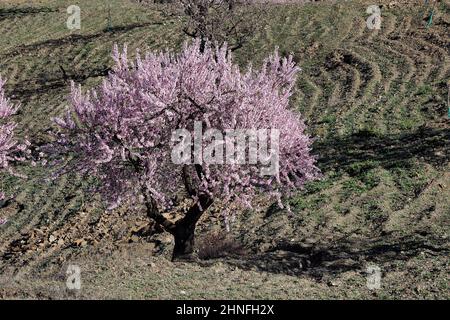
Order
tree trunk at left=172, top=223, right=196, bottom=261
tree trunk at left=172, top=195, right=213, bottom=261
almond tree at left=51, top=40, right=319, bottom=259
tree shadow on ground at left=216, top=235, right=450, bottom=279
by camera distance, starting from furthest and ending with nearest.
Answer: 1. tree trunk at left=172, top=223, right=196, bottom=261
2. tree trunk at left=172, top=195, right=213, bottom=261
3. tree shadow on ground at left=216, top=235, right=450, bottom=279
4. almond tree at left=51, top=40, right=319, bottom=259

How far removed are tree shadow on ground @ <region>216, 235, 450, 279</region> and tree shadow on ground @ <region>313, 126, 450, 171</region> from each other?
4.19 metres

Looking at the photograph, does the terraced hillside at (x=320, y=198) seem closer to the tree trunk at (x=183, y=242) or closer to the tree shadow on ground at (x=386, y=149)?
the tree shadow on ground at (x=386, y=149)

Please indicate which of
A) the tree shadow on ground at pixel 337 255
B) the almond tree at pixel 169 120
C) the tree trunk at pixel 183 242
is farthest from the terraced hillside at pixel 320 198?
the almond tree at pixel 169 120

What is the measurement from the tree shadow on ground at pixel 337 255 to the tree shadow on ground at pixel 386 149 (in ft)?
13.7

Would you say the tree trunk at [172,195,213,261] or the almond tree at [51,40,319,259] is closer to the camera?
the almond tree at [51,40,319,259]

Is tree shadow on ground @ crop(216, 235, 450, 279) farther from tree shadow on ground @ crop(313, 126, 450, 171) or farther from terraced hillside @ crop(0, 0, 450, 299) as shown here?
tree shadow on ground @ crop(313, 126, 450, 171)

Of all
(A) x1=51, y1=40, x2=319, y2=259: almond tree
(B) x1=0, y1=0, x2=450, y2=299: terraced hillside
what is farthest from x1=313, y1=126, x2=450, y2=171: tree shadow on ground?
(A) x1=51, y1=40, x2=319, y2=259: almond tree

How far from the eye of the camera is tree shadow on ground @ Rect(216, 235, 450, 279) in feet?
35.5

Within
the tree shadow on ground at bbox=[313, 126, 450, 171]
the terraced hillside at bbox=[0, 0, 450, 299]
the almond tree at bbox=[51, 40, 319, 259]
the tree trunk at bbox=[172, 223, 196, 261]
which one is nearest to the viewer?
the almond tree at bbox=[51, 40, 319, 259]

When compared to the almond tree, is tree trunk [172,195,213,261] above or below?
below

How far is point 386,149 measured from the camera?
645 inches

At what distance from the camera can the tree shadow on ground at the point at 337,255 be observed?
35.5 ft

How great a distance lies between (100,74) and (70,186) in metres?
10.2

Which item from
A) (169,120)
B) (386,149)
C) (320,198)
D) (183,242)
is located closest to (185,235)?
(183,242)
